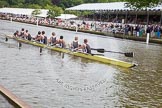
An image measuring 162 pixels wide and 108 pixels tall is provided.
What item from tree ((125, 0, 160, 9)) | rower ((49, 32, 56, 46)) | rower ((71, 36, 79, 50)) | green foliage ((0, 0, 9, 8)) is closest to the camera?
rower ((71, 36, 79, 50))

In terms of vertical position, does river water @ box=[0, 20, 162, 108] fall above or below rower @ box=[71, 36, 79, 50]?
below

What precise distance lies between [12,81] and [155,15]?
133 ft

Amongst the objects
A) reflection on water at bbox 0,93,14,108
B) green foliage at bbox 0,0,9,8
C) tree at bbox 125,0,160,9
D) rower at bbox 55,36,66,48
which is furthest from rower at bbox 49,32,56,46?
green foliage at bbox 0,0,9,8

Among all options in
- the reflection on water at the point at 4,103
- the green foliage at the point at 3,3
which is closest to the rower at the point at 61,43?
the reflection on water at the point at 4,103

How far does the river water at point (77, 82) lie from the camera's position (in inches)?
567

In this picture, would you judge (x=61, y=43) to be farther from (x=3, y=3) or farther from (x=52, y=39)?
(x=3, y=3)

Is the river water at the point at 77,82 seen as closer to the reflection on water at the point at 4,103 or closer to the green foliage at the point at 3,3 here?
the reflection on water at the point at 4,103

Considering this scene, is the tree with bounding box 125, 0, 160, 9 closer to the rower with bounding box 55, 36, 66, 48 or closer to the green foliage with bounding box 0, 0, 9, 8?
the rower with bounding box 55, 36, 66, 48

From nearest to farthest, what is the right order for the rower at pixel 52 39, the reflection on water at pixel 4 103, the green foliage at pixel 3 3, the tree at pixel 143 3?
the reflection on water at pixel 4 103 < the rower at pixel 52 39 < the tree at pixel 143 3 < the green foliage at pixel 3 3

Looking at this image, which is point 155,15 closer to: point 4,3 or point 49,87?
point 49,87

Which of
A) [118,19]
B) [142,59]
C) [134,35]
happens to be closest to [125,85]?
[142,59]

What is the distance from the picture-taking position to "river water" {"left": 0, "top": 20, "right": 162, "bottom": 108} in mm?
14391

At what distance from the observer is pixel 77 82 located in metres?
17.8

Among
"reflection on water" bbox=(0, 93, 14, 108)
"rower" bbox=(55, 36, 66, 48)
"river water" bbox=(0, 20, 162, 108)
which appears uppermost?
"rower" bbox=(55, 36, 66, 48)
